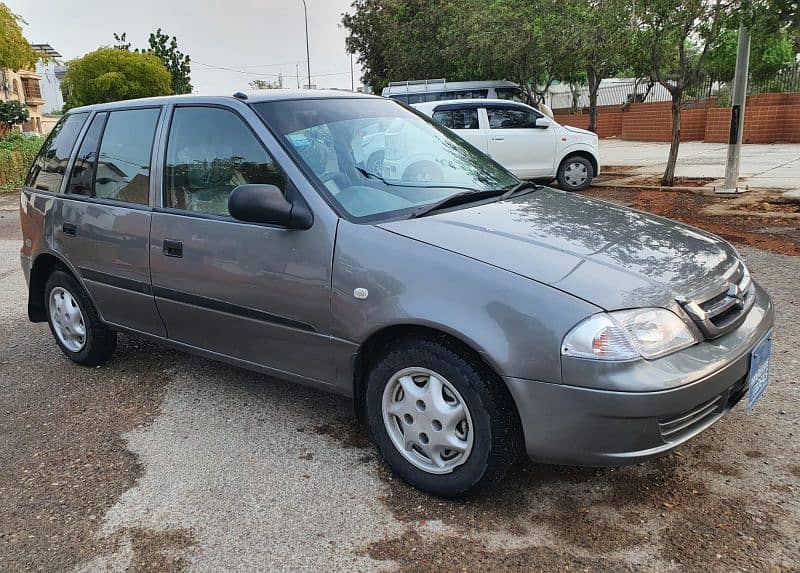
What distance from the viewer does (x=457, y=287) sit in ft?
8.59

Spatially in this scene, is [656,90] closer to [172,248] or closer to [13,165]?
[13,165]

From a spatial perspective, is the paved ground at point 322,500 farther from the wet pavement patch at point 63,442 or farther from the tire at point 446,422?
the tire at point 446,422

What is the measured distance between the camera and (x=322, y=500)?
2945mm

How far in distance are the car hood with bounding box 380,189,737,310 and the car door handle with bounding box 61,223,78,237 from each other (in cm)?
233

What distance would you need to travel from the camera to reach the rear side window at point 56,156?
4457mm

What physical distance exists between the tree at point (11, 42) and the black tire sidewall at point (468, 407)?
89.4ft

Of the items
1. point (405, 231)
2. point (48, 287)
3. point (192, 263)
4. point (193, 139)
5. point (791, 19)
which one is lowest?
point (48, 287)

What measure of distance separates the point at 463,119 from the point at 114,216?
30.3 ft

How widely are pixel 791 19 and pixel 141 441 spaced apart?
8144 millimetres

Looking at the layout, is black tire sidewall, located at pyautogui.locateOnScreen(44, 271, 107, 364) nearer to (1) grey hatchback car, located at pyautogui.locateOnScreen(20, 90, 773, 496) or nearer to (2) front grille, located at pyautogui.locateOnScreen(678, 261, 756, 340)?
(1) grey hatchback car, located at pyautogui.locateOnScreen(20, 90, 773, 496)

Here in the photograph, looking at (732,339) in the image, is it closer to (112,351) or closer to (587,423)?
(587,423)

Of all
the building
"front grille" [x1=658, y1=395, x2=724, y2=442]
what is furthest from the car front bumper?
the building

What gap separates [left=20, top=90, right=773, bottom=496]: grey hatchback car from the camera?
8.04 ft

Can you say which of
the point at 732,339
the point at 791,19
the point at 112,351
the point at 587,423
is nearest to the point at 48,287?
the point at 112,351
